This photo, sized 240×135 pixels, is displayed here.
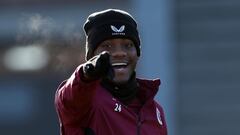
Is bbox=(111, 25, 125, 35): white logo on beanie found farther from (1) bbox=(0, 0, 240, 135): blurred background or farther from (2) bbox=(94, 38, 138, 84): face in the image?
(1) bbox=(0, 0, 240, 135): blurred background

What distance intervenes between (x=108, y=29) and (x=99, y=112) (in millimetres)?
282

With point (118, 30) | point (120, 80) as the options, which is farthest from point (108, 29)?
point (120, 80)

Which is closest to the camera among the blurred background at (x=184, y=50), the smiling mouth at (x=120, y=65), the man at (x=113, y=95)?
the man at (x=113, y=95)

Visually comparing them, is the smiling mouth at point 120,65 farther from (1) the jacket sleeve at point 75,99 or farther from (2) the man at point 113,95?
(1) the jacket sleeve at point 75,99

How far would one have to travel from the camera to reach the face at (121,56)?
11.9ft

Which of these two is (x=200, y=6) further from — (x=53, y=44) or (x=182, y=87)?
(x=53, y=44)

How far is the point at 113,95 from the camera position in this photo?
3713 mm

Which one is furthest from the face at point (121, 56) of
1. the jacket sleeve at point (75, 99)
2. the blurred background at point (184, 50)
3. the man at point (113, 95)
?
the blurred background at point (184, 50)

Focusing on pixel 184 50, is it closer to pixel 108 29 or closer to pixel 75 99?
pixel 108 29

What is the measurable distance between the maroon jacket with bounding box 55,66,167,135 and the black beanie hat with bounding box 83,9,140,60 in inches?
5.7

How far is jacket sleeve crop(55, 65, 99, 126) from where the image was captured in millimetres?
3371

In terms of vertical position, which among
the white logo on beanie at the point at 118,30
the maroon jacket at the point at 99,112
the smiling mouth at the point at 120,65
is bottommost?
the maroon jacket at the point at 99,112

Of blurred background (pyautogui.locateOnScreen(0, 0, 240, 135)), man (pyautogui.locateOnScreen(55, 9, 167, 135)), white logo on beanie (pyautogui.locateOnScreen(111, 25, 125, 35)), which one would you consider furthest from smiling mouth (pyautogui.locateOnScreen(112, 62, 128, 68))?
blurred background (pyautogui.locateOnScreen(0, 0, 240, 135))

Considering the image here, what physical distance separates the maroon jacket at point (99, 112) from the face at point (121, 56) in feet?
0.26
